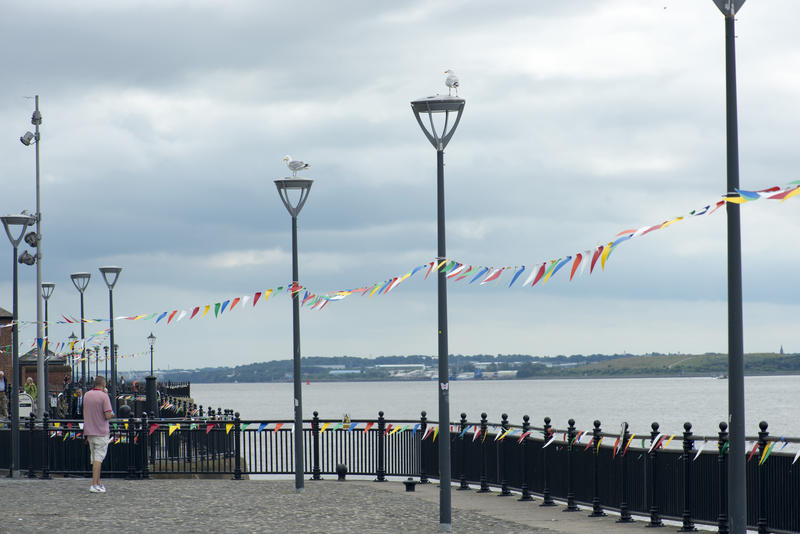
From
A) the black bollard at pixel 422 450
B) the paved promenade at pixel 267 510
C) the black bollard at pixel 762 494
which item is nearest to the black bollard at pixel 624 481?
the paved promenade at pixel 267 510

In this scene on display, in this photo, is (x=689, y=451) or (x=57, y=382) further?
(x=57, y=382)

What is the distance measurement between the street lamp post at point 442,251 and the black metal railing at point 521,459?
2.59m

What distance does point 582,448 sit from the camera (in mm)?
16422

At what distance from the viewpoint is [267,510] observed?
52.4 ft

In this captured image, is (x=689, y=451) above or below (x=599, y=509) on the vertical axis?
above

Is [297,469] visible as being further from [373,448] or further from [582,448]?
[582,448]

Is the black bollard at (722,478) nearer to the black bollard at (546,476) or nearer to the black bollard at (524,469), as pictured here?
the black bollard at (546,476)

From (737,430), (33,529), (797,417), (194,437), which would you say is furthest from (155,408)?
(797,417)

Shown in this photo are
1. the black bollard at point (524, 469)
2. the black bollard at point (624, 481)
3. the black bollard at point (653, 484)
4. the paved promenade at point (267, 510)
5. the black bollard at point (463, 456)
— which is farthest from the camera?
the black bollard at point (463, 456)

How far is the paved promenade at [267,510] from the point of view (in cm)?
1407

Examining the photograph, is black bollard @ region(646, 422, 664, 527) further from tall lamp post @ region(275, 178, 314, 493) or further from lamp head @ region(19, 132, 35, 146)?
lamp head @ region(19, 132, 35, 146)

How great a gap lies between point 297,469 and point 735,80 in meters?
11.9

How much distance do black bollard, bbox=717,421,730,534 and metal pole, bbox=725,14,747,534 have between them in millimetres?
4139

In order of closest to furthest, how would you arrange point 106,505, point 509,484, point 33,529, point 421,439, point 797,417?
point 33,529, point 106,505, point 509,484, point 421,439, point 797,417
